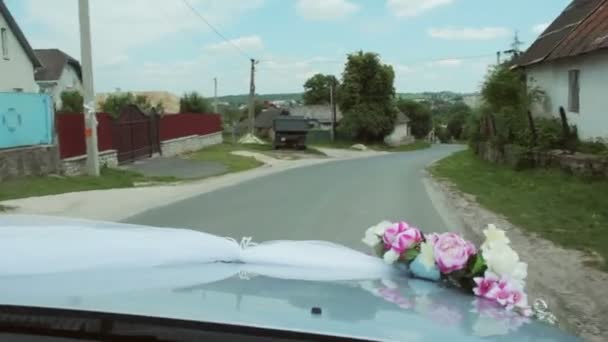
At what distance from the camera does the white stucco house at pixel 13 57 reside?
36000 mm

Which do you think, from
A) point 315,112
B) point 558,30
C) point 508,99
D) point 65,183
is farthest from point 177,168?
point 315,112

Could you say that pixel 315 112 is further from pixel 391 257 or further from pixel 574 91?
pixel 391 257

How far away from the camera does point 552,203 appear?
1408 cm

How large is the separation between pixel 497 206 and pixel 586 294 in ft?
24.2

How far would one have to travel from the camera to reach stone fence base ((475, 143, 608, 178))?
17031mm

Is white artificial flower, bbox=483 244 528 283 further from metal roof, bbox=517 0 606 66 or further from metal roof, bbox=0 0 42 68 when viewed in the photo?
metal roof, bbox=0 0 42 68

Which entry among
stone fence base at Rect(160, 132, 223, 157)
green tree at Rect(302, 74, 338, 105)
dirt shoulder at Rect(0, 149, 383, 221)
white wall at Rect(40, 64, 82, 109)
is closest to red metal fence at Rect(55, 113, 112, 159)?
dirt shoulder at Rect(0, 149, 383, 221)

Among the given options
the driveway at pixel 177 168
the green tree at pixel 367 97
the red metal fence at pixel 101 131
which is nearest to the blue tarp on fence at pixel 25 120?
the red metal fence at pixel 101 131

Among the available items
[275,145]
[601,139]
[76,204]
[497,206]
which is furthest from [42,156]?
[275,145]

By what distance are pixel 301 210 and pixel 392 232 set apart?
36.4 feet

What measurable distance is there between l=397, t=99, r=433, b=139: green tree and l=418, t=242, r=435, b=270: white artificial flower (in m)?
100

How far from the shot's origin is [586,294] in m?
7.21

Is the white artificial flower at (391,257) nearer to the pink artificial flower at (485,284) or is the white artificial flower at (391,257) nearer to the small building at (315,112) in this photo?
the pink artificial flower at (485,284)

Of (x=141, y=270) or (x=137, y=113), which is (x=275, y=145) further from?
(x=141, y=270)
